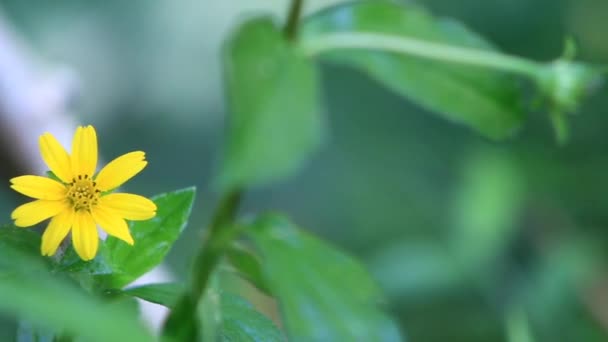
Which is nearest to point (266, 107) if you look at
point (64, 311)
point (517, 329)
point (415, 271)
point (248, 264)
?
point (248, 264)

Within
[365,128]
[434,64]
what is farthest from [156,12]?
[434,64]

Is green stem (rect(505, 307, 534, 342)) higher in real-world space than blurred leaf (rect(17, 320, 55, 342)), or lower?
higher

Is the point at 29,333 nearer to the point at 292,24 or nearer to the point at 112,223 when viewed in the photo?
the point at 112,223

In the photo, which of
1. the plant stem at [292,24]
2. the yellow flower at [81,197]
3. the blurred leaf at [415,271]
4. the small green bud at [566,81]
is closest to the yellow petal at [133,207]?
the yellow flower at [81,197]

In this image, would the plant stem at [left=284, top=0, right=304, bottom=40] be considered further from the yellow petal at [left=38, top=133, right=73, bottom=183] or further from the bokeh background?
the bokeh background

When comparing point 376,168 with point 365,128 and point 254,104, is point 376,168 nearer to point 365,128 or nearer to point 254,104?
point 365,128

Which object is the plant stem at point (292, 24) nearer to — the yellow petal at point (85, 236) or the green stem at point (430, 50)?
the green stem at point (430, 50)

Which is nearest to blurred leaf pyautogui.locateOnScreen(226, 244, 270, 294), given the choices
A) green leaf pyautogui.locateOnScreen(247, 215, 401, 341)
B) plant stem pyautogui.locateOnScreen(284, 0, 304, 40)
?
green leaf pyautogui.locateOnScreen(247, 215, 401, 341)
